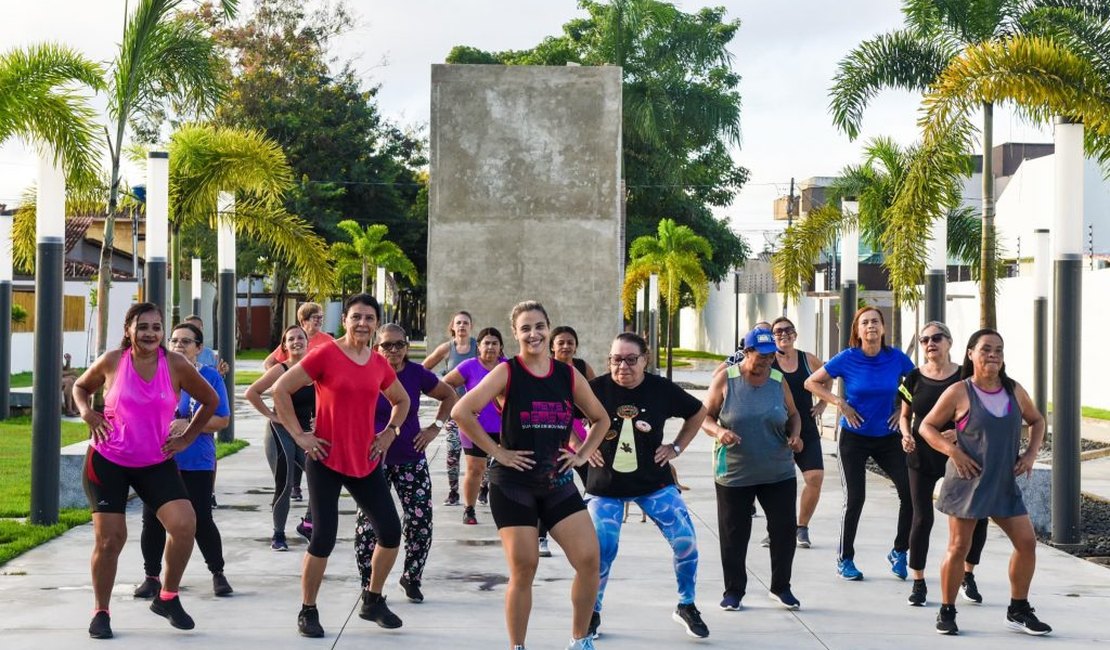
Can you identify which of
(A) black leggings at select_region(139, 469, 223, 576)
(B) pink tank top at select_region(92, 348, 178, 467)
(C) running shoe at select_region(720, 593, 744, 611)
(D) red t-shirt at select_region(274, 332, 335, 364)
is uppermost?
(D) red t-shirt at select_region(274, 332, 335, 364)

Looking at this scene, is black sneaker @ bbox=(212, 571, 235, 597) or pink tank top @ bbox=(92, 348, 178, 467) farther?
black sneaker @ bbox=(212, 571, 235, 597)

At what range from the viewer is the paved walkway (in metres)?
7.05

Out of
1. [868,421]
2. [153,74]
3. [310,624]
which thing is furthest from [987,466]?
[153,74]

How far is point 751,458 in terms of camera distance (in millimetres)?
7766

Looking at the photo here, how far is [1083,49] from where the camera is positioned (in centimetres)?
1516

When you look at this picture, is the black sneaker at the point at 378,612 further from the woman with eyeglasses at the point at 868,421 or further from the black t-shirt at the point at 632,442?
the woman with eyeglasses at the point at 868,421

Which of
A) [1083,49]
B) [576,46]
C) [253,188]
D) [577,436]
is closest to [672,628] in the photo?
[577,436]

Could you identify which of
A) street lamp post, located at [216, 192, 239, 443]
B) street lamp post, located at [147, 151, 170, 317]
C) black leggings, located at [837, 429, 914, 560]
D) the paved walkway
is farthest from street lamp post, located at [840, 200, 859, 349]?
black leggings, located at [837, 429, 914, 560]

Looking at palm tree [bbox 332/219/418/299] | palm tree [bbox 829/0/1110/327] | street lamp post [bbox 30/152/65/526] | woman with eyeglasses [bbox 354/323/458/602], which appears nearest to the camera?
woman with eyeglasses [bbox 354/323/458/602]

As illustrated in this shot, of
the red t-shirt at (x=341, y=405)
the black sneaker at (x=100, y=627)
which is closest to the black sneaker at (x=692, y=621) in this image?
the red t-shirt at (x=341, y=405)

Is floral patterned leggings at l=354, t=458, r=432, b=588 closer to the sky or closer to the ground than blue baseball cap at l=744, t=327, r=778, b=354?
closer to the ground

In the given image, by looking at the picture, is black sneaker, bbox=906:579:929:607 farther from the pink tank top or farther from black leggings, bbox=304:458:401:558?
the pink tank top

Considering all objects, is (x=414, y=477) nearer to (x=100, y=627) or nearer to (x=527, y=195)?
(x=100, y=627)

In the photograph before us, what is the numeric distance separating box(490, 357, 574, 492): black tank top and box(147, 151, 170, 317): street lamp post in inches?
336
